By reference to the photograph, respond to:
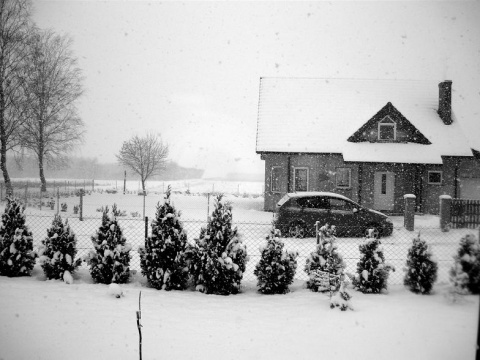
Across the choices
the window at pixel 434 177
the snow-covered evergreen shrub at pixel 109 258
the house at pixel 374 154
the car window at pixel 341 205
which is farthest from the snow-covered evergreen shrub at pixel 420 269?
the window at pixel 434 177

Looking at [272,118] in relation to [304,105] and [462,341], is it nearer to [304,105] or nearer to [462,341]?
[304,105]

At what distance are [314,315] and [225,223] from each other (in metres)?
2.23

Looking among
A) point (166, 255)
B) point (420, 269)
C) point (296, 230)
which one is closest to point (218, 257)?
point (166, 255)

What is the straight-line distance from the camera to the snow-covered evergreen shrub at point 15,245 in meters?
6.15

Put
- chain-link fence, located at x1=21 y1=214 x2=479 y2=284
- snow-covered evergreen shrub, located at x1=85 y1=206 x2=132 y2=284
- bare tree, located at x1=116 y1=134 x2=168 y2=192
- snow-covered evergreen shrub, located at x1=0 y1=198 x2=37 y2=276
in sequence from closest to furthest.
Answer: snow-covered evergreen shrub, located at x1=85 y1=206 x2=132 y2=284
snow-covered evergreen shrub, located at x1=0 y1=198 x2=37 y2=276
chain-link fence, located at x1=21 y1=214 x2=479 y2=284
bare tree, located at x1=116 y1=134 x2=168 y2=192

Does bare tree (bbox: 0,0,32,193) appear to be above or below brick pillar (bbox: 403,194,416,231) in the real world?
above

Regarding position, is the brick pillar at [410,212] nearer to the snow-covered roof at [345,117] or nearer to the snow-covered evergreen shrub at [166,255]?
the snow-covered roof at [345,117]

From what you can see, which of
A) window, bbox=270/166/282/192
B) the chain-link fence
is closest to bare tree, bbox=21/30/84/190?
the chain-link fence

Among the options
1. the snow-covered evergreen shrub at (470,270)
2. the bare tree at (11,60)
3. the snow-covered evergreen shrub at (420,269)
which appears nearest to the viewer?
the snow-covered evergreen shrub at (470,270)

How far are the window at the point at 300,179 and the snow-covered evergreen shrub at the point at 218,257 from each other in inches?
563

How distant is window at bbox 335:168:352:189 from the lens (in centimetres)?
1956

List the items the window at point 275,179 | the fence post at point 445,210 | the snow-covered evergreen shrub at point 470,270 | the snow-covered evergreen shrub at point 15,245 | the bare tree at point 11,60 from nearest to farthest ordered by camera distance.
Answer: the snow-covered evergreen shrub at point 470,270 < the snow-covered evergreen shrub at point 15,245 < the fence post at point 445,210 < the bare tree at point 11,60 < the window at point 275,179

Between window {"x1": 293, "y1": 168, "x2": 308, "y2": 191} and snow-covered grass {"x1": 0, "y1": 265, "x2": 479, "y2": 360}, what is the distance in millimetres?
14249

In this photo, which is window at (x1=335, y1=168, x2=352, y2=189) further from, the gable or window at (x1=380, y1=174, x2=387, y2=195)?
window at (x1=380, y1=174, x2=387, y2=195)
